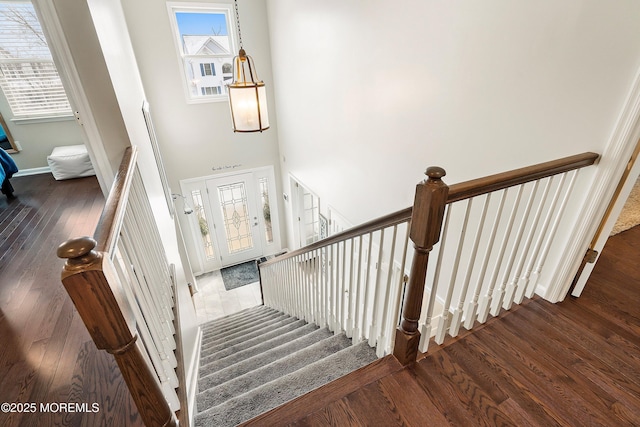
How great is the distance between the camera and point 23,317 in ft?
6.02

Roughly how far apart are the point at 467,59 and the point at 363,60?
1.35m

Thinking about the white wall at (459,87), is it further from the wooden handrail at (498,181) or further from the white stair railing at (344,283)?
the white stair railing at (344,283)

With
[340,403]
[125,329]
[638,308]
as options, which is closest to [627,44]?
[638,308]

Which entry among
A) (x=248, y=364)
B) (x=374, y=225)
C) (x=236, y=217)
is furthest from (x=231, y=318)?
(x=374, y=225)

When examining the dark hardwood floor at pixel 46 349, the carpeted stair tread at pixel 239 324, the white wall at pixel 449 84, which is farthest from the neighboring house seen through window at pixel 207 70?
the carpeted stair tread at pixel 239 324

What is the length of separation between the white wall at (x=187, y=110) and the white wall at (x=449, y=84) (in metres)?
0.93

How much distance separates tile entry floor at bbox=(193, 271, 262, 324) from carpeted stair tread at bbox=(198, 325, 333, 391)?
10.1 ft

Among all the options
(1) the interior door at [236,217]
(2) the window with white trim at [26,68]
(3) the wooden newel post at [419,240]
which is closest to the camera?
(3) the wooden newel post at [419,240]

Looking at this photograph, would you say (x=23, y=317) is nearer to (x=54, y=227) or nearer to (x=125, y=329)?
(x=54, y=227)

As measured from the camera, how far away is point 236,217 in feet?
22.1

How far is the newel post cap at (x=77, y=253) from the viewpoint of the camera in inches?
28.8

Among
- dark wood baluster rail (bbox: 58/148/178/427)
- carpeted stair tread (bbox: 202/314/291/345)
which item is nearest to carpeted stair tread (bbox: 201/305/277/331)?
carpeted stair tread (bbox: 202/314/291/345)

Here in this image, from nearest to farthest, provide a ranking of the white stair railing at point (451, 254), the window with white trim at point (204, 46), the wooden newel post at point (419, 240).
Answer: the wooden newel post at point (419, 240) → the white stair railing at point (451, 254) → the window with white trim at point (204, 46)

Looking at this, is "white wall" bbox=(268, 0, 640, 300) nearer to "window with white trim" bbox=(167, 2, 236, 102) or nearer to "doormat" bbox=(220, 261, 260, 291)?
"window with white trim" bbox=(167, 2, 236, 102)
